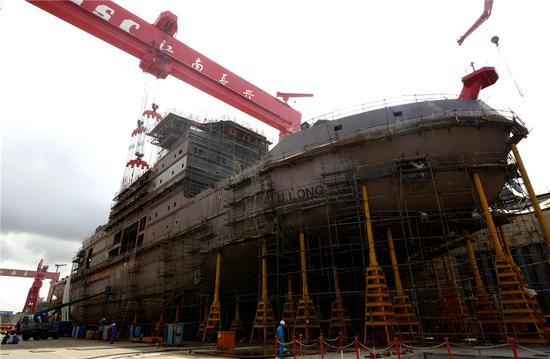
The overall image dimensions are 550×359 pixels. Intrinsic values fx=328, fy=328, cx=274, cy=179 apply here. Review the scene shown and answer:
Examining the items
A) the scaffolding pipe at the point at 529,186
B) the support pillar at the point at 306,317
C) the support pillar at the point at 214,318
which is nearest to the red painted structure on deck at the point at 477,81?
the scaffolding pipe at the point at 529,186

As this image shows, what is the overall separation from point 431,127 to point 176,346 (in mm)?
17217

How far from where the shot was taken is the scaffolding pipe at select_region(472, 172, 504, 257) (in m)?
12.4

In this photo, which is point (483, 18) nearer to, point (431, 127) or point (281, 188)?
point (431, 127)

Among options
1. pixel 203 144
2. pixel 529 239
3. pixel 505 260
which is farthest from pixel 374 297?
pixel 203 144

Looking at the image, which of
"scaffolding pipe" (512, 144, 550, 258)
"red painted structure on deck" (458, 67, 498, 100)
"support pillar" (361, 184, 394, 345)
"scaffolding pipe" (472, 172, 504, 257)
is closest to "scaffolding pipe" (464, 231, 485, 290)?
"scaffolding pipe" (472, 172, 504, 257)

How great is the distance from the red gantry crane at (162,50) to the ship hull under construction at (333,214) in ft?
17.1

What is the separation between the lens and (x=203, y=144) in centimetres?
2973

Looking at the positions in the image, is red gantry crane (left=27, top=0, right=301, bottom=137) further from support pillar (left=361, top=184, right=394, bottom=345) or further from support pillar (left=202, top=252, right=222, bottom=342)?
support pillar (left=361, top=184, right=394, bottom=345)

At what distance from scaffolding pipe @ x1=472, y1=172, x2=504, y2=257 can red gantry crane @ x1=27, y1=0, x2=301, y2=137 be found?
64.3 feet

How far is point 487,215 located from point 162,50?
23.3 metres

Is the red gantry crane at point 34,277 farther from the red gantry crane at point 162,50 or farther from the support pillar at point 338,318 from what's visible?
the support pillar at point 338,318

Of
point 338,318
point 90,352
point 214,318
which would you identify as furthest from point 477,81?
point 90,352

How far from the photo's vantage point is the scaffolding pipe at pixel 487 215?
12.4 meters

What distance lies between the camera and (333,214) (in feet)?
52.9
